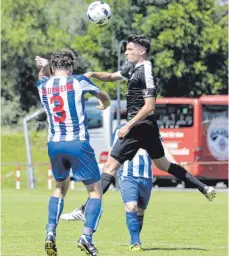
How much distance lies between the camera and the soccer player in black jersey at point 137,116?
42.7 ft

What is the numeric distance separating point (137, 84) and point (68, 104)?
6.05ft

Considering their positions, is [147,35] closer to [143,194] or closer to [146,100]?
[143,194]

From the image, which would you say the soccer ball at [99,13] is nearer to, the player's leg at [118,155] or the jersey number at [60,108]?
the player's leg at [118,155]

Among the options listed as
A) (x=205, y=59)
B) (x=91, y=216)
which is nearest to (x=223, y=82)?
(x=205, y=59)

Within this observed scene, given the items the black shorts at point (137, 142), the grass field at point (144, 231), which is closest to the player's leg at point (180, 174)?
the black shorts at point (137, 142)

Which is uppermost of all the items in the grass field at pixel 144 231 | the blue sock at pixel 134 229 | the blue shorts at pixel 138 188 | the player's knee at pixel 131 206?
the blue shorts at pixel 138 188

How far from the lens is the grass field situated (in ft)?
44.1

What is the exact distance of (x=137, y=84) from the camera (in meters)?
13.2

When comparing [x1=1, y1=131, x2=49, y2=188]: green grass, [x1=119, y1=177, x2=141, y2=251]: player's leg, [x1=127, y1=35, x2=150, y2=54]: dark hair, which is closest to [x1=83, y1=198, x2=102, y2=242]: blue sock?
[x1=119, y1=177, x2=141, y2=251]: player's leg

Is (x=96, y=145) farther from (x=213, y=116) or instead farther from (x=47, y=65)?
(x=47, y=65)

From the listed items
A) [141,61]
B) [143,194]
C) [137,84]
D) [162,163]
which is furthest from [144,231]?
[141,61]

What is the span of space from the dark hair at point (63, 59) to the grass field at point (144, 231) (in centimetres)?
244

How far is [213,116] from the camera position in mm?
43719

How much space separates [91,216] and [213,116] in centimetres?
3233
